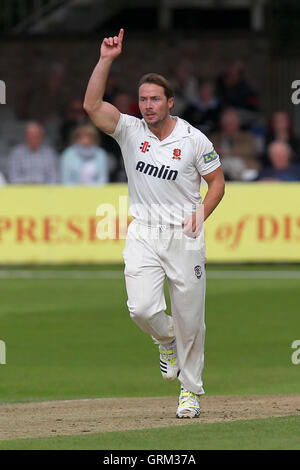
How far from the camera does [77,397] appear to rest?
35.1 ft

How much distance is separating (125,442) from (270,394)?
3338 mm

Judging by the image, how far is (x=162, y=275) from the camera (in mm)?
8977

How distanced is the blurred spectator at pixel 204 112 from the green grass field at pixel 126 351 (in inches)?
224

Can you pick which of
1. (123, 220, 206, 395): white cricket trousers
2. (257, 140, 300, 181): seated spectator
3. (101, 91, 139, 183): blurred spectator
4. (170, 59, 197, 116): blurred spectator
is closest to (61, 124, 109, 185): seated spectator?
(101, 91, 139, 183): blurred spectator

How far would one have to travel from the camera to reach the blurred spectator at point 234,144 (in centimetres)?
2261

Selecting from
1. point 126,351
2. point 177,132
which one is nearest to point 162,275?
point 177,132

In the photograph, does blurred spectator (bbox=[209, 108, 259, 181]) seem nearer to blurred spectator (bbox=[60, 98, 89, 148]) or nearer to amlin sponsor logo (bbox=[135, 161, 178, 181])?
blurred spectator (bbox=[60, 98, 89, 148])

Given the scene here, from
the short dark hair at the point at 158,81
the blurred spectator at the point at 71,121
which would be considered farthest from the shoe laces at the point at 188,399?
the blurred spectator at the point at 71,121

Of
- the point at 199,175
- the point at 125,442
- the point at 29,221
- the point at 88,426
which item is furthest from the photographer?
the point at 29,221

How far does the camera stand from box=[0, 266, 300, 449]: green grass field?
798cm

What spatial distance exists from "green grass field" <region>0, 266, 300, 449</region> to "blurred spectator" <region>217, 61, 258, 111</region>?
751 centimetres

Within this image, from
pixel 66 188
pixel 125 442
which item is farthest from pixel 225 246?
pixel 125 442
